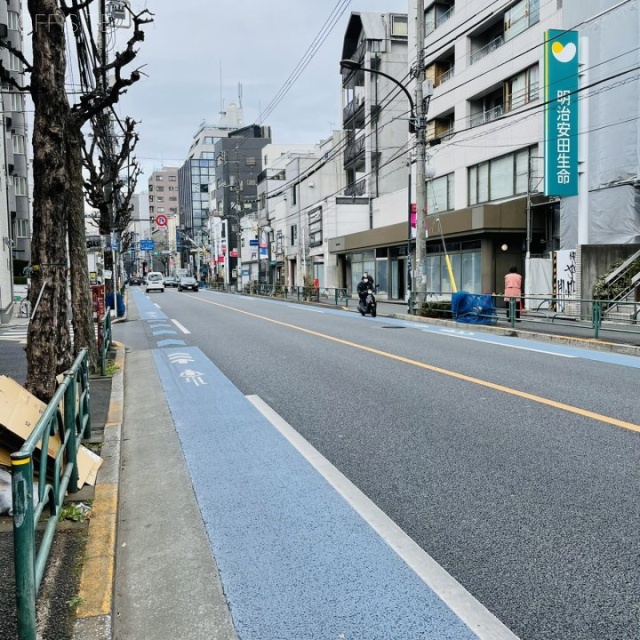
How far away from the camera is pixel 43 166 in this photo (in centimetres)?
665

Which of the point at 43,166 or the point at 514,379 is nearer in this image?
the point at 43,166

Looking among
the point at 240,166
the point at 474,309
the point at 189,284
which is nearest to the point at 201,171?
the point at 240,166

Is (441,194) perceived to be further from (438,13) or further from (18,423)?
(18,423)

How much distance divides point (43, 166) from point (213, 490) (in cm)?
407

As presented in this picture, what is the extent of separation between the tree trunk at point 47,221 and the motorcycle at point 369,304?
58.4 ft

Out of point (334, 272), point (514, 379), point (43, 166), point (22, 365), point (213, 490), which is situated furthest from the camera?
point (334, 272)

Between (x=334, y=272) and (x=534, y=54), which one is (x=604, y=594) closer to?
(x=534, y=54)

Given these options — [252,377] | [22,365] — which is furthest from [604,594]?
[22,365]

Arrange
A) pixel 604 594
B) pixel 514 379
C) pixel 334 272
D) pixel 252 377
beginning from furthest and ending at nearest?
pixel 334 272, pixel 252 377, pixel 514 379, pixel 604 594

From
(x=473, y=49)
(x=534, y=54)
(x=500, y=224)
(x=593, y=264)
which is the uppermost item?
(x=473, y=49)

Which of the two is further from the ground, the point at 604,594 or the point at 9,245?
the point at 9,245

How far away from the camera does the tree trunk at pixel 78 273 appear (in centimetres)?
977

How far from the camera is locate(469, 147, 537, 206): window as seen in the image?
25.0m

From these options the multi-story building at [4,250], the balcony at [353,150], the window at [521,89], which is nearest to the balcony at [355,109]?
the balcony at [353,150]
